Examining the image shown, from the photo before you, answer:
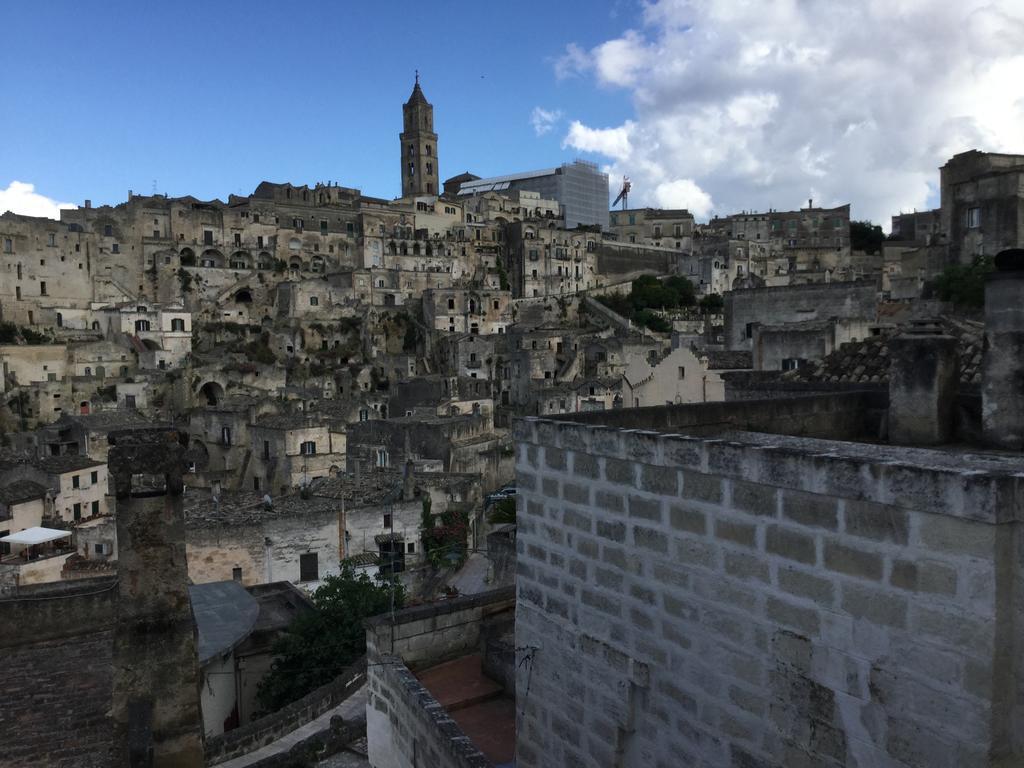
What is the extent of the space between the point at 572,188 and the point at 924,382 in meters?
93.9

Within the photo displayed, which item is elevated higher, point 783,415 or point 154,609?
point 783,415

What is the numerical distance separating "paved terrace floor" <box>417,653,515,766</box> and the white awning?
16.7m

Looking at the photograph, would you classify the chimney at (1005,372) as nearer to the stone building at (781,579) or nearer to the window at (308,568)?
the stone building at (781,579)

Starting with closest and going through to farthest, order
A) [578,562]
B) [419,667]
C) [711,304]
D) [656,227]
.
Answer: [578,562]
[419,667]
[711,304]
[656,227]

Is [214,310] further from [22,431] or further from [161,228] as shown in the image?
[22,431]

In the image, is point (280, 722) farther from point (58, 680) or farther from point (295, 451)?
point (295, 451)

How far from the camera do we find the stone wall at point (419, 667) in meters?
7.52

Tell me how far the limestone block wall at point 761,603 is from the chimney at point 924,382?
0.89 metres

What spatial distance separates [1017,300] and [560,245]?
69261 mm

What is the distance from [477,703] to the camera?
9352mm

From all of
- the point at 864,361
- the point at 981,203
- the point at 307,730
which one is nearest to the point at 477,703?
the point at 307,730

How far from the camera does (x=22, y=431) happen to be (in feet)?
144

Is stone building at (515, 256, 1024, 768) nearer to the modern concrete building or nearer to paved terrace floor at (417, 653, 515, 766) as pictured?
paved terrace floor at (417, 653, 515, 766)

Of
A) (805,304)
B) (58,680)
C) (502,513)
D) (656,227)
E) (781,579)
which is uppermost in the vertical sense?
(656,227)
